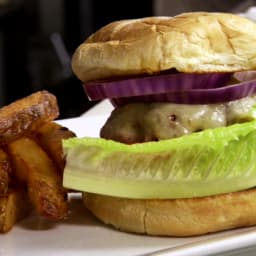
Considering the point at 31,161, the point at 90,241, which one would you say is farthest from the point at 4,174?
the point at 90,241

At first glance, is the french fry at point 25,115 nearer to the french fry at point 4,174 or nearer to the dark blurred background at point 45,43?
the french fry at point 4,174

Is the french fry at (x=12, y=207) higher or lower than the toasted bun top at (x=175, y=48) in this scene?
lower

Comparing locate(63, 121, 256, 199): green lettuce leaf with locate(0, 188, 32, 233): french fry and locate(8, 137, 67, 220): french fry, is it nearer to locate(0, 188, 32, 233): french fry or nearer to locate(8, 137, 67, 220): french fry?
locate(8, 137, 67, 220): french fry

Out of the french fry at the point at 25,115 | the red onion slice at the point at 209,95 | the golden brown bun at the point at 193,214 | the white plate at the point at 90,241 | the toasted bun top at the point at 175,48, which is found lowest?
the white plate at the point at 90,241

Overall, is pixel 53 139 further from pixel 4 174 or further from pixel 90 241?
pixel 90 241

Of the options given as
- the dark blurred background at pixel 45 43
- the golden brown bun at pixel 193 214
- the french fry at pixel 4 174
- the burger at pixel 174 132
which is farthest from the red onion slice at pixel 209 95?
the dark blurred background at pixel 45 43

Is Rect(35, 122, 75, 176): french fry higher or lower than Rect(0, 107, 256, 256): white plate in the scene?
higher

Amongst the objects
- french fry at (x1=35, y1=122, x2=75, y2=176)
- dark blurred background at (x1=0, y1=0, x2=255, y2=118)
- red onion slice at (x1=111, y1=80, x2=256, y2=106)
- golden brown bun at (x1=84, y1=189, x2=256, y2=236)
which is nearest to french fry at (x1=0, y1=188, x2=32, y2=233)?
french fry at (x1=35, y1=122, x2=75, y2=176)

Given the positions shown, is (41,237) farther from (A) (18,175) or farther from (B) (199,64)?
(B) (199,64)
